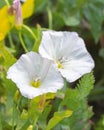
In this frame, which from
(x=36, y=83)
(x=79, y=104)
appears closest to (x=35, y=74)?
(x=36, y=83)

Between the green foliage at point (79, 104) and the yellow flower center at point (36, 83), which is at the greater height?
the yellow flower center at point (36, 83)

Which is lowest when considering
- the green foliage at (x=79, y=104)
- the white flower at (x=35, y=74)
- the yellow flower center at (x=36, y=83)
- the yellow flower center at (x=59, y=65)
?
the green foliage at (x=79, y=104)

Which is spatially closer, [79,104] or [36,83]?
[36,83]

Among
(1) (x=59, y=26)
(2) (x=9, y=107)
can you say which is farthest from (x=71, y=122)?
(1) (x=59, y=26)

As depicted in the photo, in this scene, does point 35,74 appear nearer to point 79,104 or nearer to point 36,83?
point 36,83

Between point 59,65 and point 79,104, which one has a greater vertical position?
point 59,65
